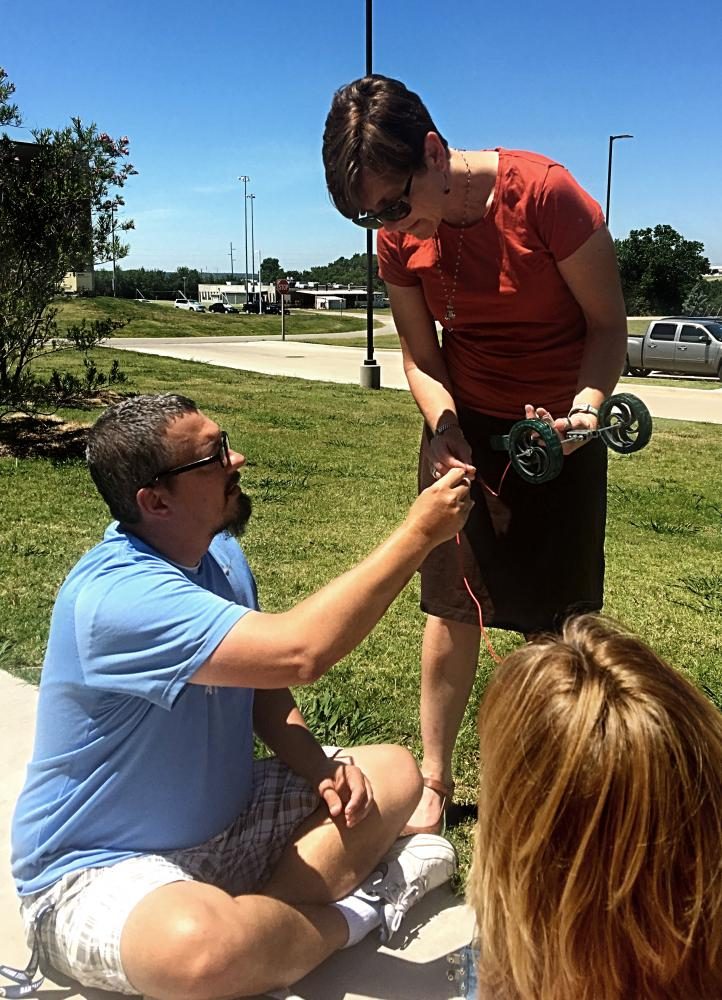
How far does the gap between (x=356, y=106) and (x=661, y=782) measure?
171 cm

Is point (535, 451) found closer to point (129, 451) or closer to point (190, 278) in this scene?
point (129, 451)

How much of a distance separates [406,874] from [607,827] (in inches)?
52.9

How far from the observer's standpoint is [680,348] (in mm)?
20094

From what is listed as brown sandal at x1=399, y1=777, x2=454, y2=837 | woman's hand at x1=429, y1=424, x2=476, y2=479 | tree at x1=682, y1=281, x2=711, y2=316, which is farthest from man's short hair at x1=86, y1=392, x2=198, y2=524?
tree at x1=682, y1=281, x2=711, y2=316

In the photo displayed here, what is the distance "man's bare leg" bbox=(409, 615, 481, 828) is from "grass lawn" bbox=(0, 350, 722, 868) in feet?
0.68

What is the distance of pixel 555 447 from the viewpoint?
7.62 feet

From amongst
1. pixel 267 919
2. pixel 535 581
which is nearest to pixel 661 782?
pixel 267 919

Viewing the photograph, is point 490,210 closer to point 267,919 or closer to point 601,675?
point 601,675

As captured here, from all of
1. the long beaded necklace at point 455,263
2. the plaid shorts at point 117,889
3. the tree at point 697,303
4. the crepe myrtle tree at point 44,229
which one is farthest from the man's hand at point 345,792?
the tree at point 697,303

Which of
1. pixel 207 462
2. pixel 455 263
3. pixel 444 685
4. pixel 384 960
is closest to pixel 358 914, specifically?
pixel 384 960

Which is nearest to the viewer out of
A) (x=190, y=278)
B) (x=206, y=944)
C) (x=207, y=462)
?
(x=206, y=944)

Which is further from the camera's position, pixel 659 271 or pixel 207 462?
pixel 659 271

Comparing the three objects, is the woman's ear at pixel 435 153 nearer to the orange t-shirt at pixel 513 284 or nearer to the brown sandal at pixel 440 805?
the orange t-shirt at pixel 513 284

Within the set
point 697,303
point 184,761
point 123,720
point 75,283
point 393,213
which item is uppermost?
point 697,303
